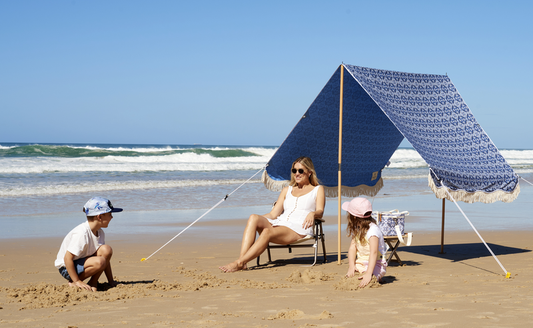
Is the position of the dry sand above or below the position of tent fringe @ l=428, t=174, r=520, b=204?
below

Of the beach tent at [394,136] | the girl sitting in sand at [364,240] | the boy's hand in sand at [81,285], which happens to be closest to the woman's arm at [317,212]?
the beach tent at [394,136]

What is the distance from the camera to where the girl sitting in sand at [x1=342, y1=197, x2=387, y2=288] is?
3883mm

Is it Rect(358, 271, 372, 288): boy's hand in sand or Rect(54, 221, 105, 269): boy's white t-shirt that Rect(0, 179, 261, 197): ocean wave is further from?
Rect(358, 271, 372, 288): boy's hand in sand

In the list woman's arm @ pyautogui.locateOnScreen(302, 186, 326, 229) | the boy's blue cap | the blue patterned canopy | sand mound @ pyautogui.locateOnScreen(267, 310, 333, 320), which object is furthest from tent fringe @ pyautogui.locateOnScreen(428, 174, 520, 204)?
the boy's blue cap

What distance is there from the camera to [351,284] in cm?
385

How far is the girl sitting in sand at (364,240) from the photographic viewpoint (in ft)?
12.7

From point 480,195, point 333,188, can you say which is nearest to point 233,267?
point 333,188

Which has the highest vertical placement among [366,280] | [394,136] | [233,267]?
[394,136]

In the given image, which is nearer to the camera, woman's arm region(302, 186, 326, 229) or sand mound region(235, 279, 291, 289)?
sand mound region(235, 279, 291, 289)

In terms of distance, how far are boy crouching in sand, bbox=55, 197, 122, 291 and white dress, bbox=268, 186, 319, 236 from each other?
1862 millimetres

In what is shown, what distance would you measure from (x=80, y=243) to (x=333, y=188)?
3721mm

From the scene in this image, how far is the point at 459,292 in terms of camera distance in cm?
378

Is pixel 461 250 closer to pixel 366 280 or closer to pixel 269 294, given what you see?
pixel 366 280

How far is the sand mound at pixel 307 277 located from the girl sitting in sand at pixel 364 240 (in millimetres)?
305
